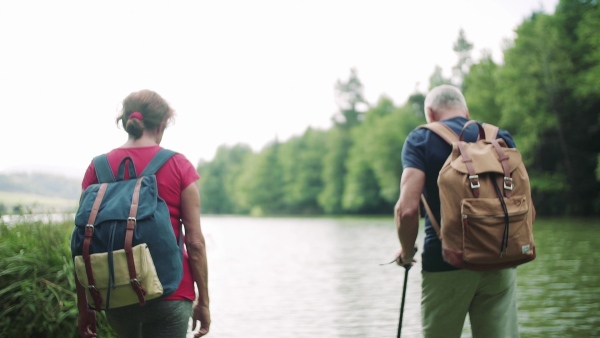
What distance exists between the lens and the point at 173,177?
8.45 feet

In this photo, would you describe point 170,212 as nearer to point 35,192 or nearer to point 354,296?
point 35,192

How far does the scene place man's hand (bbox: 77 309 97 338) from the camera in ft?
9.00

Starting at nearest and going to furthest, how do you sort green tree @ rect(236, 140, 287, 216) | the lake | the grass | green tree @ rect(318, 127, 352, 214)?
the grass → the lake → green tree @ rect(318, 127, 352, 214) → green tree @ rect(236, 140, 287, 216)

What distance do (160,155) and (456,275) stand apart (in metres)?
1.47

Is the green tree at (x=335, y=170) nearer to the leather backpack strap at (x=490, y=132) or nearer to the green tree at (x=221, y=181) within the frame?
the green tree at (x=221, y=181)

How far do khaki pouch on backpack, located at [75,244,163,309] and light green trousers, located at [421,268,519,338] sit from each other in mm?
1370

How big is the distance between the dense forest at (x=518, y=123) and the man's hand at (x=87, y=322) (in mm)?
33214

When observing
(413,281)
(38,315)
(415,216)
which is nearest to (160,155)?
(415,216)

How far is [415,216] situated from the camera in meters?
3.02

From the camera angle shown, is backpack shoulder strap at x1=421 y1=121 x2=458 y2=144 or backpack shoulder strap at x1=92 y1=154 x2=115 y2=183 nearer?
backpack shoulder strap at x1=92 y1=154 x2=115 y2=183

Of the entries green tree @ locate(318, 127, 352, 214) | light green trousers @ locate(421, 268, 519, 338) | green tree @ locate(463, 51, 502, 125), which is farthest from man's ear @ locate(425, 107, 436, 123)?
green tree @ locate(318, 127, 352, 214)

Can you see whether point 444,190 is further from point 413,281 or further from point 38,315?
point 413,281

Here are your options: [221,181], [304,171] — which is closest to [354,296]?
[304,171]

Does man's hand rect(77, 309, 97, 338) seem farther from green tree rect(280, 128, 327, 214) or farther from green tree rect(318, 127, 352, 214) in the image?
green tree rect(280, 128, 327, 214)
